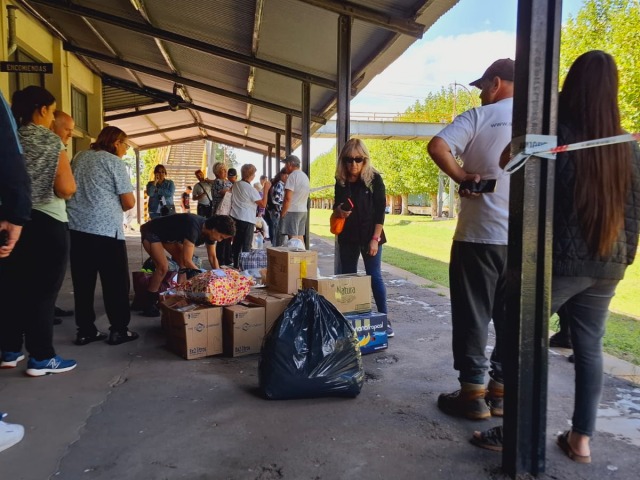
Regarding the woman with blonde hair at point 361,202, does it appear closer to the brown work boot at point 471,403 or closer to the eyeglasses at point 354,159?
the eyeglasses at point 354,159

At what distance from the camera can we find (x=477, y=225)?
2.73 meters

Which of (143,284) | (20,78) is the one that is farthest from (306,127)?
(143,284)

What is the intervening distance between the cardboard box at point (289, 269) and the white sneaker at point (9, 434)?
2253mm

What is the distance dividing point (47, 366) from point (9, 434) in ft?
3.33

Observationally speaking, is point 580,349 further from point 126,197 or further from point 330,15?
point 330,15

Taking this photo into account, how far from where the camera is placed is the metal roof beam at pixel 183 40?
24.7ft

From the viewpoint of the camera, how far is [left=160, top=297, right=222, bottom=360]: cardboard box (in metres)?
3.83

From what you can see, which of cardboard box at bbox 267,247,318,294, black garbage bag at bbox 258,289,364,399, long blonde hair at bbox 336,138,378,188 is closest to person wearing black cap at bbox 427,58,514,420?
black garbage bag at bbox 258,289,364,399

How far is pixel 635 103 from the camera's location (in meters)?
13.7

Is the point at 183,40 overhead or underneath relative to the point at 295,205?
overhead

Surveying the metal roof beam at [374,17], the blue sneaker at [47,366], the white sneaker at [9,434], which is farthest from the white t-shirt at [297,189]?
the white sneaker at [9,434]

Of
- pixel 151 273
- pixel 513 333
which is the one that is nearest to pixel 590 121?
pixel 513 333

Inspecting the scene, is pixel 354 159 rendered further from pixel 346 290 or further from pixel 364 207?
pixel 346 290

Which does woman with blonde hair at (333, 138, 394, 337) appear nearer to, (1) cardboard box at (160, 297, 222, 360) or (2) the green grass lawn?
(1) cardboard box at (160, 297, 222, 360)
